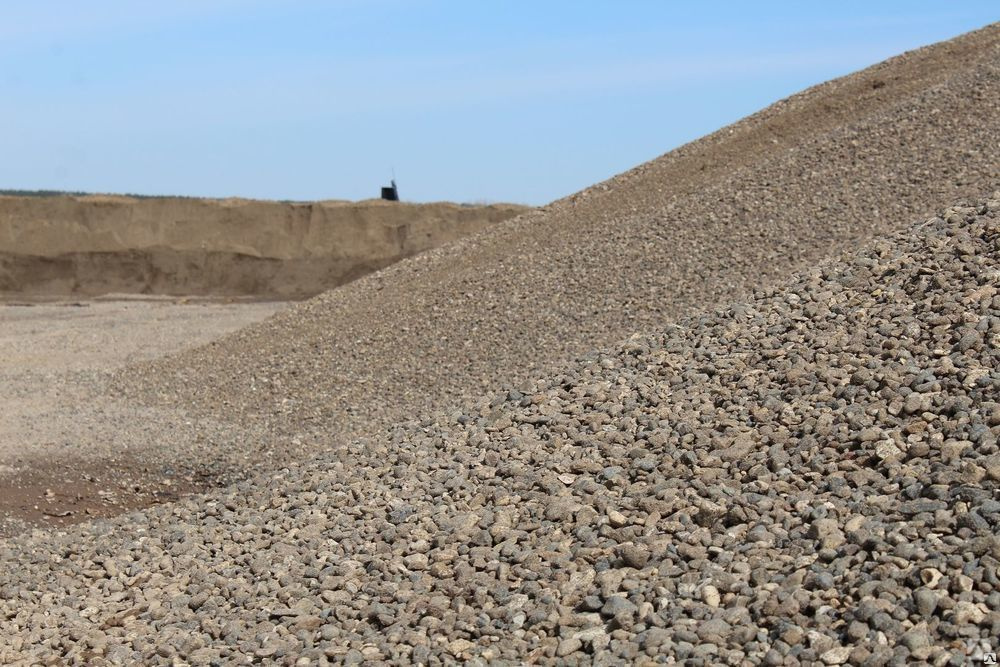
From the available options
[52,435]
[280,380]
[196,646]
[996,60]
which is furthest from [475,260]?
[196,646]

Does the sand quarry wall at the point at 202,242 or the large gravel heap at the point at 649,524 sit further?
the sand quarry wall at the point at 202,242

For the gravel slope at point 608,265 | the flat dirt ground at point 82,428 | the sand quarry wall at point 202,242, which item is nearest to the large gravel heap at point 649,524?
the flat dirt ground at point 82,428

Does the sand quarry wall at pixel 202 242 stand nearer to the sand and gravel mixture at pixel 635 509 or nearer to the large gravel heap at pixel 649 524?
the sand and gravel mixture at pixel 635 509

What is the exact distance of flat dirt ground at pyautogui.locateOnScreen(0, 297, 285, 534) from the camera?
28.6 ft

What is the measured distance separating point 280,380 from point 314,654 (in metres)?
6.89

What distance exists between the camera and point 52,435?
10289 mm

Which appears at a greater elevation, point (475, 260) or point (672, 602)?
point (475, 260)

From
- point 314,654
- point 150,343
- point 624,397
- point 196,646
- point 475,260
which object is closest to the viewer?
point 314,654

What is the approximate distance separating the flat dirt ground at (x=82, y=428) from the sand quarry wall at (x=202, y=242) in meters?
7.90

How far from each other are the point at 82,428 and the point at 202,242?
1636cm

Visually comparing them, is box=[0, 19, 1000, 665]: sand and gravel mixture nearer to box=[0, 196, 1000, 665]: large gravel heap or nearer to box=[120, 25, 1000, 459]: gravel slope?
box=[0, 196, 1000, 665]: large gravel heap

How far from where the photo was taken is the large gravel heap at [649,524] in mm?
4293

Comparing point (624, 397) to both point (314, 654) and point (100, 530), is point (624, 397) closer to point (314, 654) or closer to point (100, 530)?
point (314, 654)

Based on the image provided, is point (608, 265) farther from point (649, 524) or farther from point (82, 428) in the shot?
point (649, 524)
